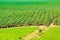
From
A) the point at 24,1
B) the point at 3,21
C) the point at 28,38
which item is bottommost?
the point at 24,1

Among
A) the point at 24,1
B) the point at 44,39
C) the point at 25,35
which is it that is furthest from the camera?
the point at 24,1

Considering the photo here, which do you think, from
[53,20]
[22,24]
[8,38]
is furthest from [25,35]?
[53,20]

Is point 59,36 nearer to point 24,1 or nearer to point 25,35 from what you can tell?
point 25,35

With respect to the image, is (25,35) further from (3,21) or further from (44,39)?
(3,21)

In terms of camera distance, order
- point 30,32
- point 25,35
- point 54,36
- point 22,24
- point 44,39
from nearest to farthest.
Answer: point 44,39, point 54,36, point 25,35, point 30,32, point 22,24

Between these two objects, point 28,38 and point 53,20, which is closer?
point 28,38

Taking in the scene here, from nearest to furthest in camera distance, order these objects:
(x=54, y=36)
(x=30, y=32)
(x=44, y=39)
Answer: (x=44, y=39), (x=54, y=36), (x=30, y=32)

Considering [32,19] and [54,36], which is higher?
[54,36]


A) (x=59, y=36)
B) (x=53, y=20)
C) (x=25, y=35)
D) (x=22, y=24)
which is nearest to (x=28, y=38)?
(x=25, y=35)

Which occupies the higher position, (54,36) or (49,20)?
(54,36)
